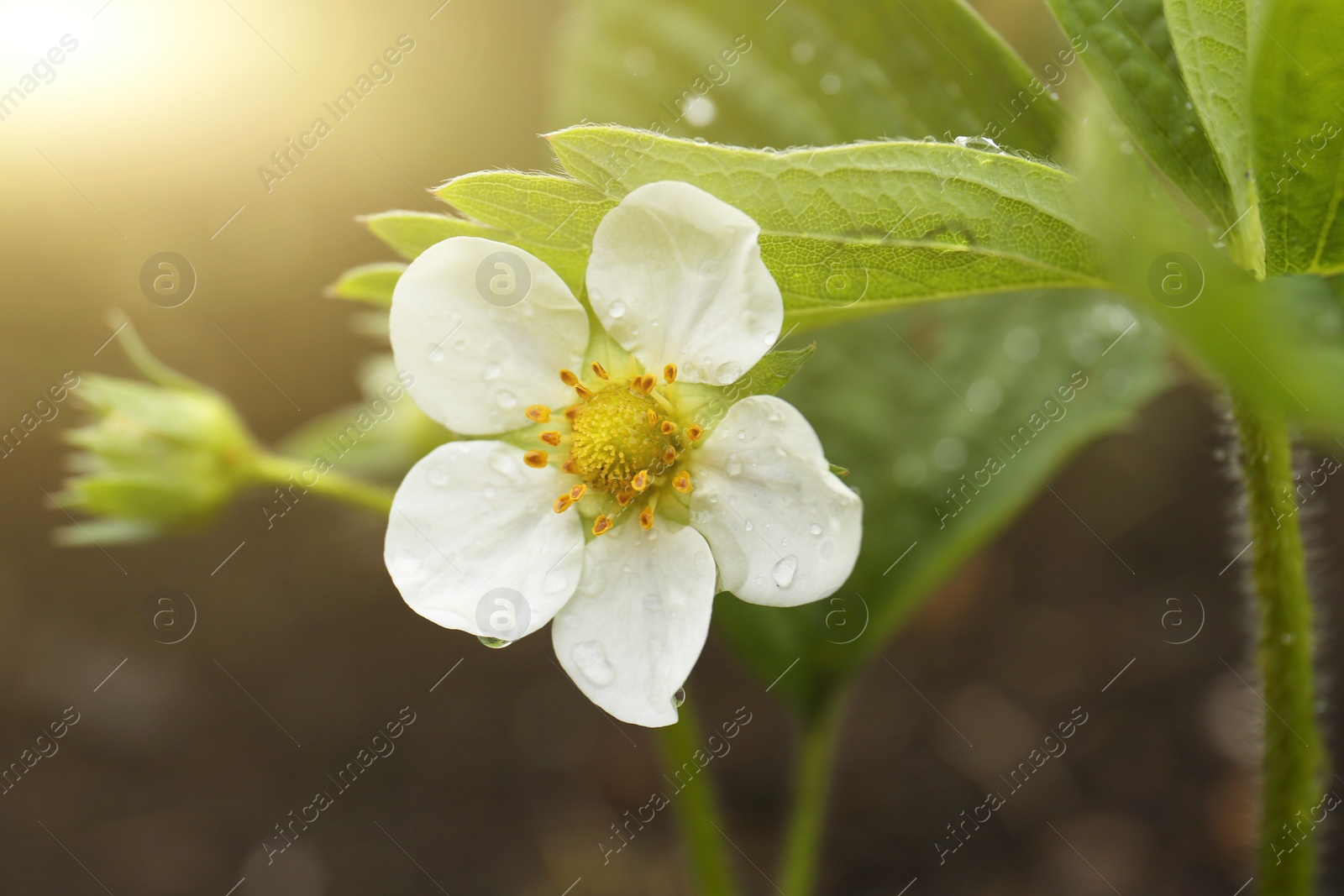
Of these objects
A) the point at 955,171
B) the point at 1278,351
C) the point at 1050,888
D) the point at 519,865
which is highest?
the point at 955,171

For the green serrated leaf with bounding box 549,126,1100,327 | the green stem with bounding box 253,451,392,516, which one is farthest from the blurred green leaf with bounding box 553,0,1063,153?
the green stem with bounding box 253,451,392,516

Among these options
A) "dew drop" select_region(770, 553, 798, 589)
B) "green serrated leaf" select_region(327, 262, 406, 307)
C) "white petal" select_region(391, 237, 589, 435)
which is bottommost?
"dew drop" select_region(770, 553, 798, 589)

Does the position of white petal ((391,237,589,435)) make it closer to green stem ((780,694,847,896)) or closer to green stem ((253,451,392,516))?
green stem ((253,451,392,516))

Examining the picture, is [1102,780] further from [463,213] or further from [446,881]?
[463,213]

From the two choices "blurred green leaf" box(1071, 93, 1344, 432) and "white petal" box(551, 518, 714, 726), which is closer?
"blurred green leaf" box(1071, 93, 1344, 432)

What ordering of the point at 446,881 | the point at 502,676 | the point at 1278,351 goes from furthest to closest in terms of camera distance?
the point at 502,676 → the point at 446,881 → the point at 1278,351

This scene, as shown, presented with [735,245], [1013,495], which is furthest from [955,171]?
[1013,495]

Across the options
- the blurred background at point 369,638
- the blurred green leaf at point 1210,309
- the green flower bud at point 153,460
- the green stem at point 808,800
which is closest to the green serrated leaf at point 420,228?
the blurred green leaf at point 1210,309

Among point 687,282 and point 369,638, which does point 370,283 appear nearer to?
point 687,282
